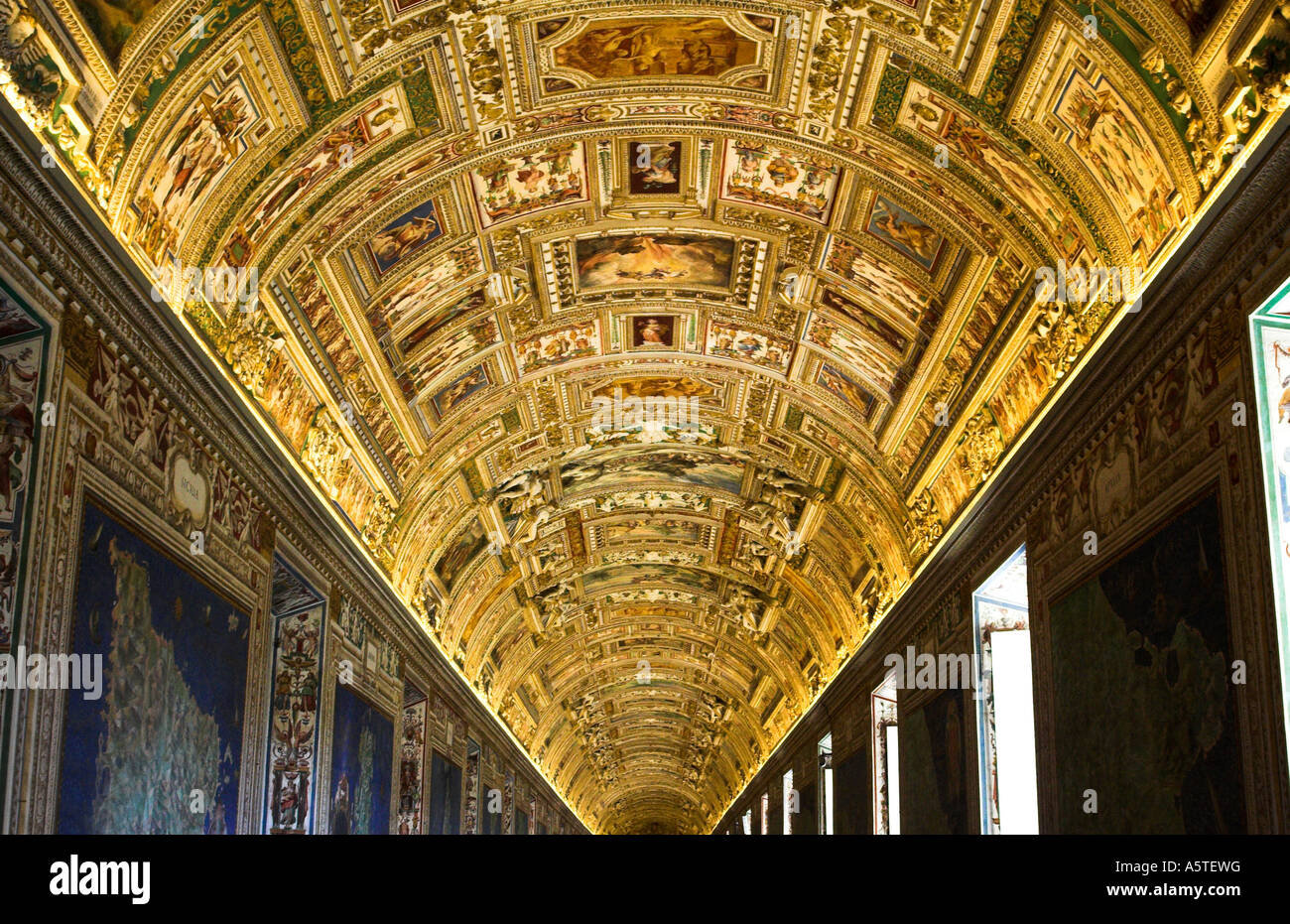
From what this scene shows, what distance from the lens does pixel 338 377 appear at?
17.5 m

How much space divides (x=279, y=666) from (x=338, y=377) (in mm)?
4226

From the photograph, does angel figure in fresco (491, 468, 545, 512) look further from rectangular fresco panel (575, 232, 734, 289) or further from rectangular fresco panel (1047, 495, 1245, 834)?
rectangular fresco panel (1047, 495, 1245, 834)

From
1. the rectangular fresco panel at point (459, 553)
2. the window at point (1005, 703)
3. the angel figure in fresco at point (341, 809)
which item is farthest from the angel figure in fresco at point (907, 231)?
the rectangular fresco panel at point (459, 553)

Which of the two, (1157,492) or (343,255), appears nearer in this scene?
(1157,492)

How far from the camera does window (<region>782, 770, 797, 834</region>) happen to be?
37.3m

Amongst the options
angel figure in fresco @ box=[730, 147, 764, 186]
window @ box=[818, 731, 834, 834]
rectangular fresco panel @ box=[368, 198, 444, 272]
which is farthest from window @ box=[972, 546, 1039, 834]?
window @ box=[818, 731, 834, 834]

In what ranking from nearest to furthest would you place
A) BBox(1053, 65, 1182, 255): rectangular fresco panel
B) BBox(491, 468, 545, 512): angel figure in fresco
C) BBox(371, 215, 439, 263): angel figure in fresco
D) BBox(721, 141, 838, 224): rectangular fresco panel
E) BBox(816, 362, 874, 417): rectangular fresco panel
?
BBox(1053, 65, 1182, 255): rectangular fresco panel < BBox(721, 141, 838, 224): rectangular fresco panel < BBox(371, 215, 439, 263): angel figure in fresco < BBox(816, 362, 874, 417): rectangular fresco panel < BBox(491, 468, 545, 512): angel figure in fresco

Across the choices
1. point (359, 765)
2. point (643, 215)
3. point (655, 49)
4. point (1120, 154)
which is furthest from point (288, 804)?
point (1120, 154)

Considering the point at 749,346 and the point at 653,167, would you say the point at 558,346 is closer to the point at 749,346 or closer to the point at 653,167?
the point at 749,346

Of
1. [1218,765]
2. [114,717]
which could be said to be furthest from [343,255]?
[1218,765]

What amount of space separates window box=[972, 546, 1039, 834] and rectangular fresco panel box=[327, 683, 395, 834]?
944 centimetres

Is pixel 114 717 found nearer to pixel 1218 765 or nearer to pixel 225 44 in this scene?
pixel 225 44

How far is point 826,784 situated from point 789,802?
637 cm
